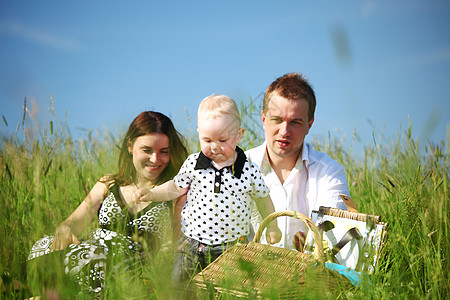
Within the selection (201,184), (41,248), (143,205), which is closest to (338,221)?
(201,184)

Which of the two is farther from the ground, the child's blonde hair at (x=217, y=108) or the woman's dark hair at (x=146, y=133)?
the child's blonde hair at (x=217, y=108)

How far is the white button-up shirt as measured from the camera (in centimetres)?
302

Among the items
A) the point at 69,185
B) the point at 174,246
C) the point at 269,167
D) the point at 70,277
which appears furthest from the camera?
the point at 69,185

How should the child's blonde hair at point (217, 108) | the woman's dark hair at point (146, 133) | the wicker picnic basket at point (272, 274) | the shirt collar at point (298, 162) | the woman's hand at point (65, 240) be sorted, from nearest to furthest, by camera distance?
the wicker picnic basket at point (272, 274)
the child's blonde hair at point (217, 108)
the woman's hand at point (65, 240)
the woman's dark hair at point (146, 133)
the shirt collar at point (298, 162)

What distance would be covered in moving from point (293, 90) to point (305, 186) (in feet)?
2.51

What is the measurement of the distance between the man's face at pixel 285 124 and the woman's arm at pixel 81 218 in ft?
4.39

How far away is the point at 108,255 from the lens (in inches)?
101

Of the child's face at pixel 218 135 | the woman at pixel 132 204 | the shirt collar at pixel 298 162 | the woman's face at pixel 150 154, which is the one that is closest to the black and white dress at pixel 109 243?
the woman at pixel 132 204

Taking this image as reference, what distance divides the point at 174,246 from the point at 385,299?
1.28m

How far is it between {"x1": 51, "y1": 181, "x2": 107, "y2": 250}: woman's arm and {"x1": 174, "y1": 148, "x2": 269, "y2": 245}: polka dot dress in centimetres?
71

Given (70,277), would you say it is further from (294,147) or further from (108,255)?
(294,147)

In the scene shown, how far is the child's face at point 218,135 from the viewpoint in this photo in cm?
244

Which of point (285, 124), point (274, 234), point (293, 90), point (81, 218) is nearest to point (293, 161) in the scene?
point (285, 124)

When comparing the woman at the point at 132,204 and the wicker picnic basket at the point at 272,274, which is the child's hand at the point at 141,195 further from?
the wicker picnic basket at the point at 272,274
